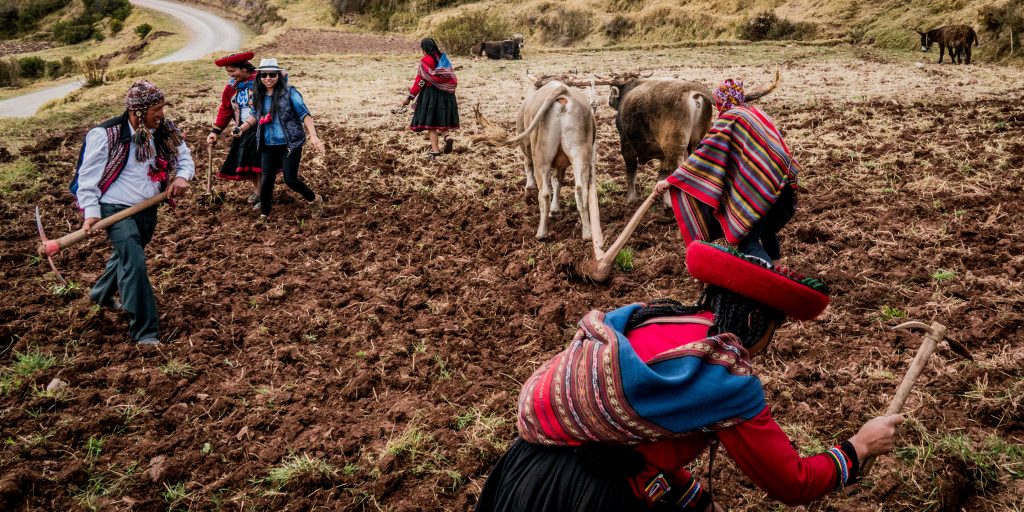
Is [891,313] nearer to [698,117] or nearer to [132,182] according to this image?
[698,117]

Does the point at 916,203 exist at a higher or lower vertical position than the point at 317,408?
higher

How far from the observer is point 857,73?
13430 mm

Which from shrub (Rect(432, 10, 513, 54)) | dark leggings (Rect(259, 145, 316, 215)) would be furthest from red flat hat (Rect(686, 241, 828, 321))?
shrub (Rect(432, 10, 513, 54))

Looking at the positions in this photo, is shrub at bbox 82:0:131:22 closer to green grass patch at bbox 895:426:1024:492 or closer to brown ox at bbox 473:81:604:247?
brown ox at bbox 473:81:604:247

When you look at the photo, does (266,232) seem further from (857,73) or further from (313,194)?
(857,73)

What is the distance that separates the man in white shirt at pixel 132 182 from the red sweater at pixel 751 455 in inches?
157

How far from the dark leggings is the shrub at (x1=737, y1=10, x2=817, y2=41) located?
849 inches

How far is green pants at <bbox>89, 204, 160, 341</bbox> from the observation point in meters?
4.42

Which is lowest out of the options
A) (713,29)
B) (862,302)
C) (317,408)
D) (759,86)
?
(317,408)

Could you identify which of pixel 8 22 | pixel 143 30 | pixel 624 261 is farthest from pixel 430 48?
pixel 8 22

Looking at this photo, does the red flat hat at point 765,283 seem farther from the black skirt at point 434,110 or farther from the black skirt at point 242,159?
the black skirt at point 434,110

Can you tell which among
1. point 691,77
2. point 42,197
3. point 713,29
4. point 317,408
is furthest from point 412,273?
point 713,29

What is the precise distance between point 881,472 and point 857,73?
12778 millimetres

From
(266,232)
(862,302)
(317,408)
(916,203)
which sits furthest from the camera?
(266,232)
